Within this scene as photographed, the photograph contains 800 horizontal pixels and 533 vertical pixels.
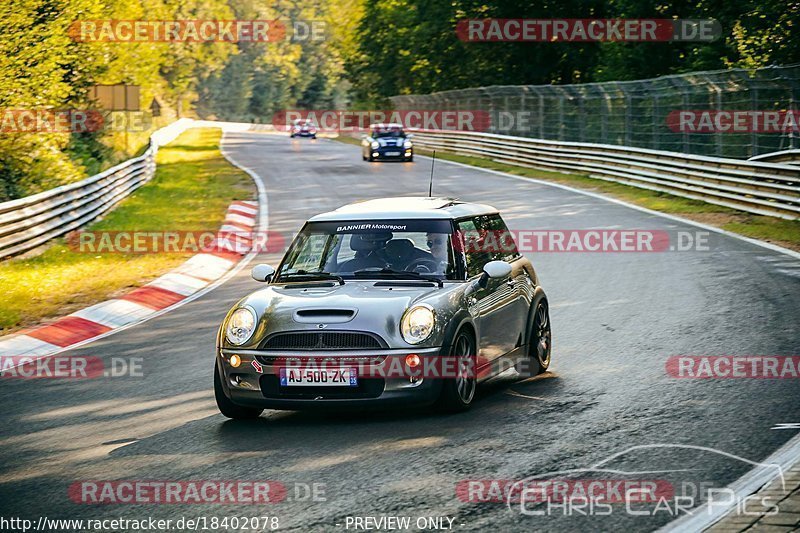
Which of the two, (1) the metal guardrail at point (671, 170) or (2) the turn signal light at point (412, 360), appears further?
(1) the metal guardrail at point (671, 170)

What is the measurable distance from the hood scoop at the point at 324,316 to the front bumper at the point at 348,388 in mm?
229

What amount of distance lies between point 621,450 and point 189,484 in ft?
8.35

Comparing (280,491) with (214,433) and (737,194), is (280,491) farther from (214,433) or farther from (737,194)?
(737,194)

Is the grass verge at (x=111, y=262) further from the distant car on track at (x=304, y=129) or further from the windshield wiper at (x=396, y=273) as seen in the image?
the distant car on track at (x=304, y=129)

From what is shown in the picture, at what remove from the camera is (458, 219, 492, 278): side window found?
9.02 meters

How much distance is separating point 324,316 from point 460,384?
42.1 inches

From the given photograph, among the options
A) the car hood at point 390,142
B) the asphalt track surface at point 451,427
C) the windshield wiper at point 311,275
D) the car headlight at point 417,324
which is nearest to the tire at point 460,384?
the asphalt track surface at point 451,427

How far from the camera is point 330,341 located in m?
7.84

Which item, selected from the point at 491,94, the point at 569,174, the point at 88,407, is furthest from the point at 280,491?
the point at 491,94

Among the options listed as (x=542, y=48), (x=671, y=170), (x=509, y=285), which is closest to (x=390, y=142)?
(x=542, y=48)

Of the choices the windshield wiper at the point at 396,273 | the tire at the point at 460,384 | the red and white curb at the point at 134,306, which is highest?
the windshield wiper at the point at 396,273

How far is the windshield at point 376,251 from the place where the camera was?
8.81 metres

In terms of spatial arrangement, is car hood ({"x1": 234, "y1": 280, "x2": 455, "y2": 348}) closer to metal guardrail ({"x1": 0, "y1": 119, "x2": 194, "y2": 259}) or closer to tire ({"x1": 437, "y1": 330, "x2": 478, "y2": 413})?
tire ({"x1": 437, "y1": 330, "x2": 478, "y2": 413})

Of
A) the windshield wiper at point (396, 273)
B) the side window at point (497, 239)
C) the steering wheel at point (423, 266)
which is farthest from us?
the side window at point (497, 239)
